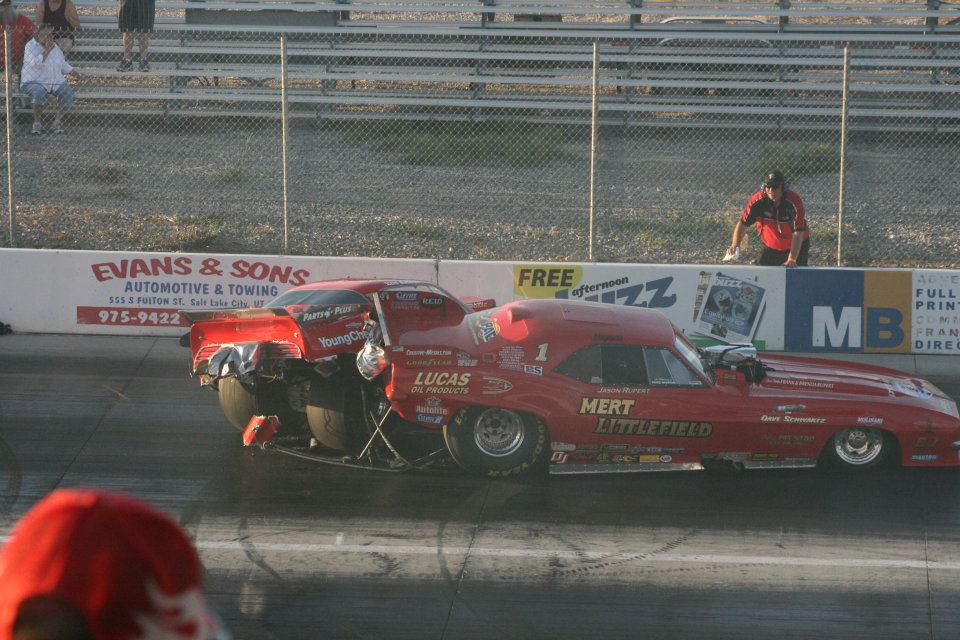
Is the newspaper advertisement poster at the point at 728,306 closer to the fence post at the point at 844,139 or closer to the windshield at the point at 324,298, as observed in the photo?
the fence post at the point at 844,139

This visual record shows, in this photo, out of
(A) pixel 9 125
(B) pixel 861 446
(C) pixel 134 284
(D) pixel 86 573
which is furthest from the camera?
(A) pixel 9 125

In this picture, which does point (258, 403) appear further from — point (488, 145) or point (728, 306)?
point (488, 145)

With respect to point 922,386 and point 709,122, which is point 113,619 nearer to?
point 922,386

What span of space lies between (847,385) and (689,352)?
4.11 ft

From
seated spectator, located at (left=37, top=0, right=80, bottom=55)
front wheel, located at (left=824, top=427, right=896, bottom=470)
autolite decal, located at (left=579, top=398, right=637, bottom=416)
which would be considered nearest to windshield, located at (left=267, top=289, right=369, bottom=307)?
autolite decal, located at (left=579, top=398, right=637, bottom=416)

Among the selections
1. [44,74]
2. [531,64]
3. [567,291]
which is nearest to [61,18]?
[44,74]

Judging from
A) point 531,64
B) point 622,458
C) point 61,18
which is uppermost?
point 61,18

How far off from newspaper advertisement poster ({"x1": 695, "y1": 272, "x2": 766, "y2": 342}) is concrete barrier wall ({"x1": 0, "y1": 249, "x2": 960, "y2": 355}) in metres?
0.01

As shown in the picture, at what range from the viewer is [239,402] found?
9.07 metres

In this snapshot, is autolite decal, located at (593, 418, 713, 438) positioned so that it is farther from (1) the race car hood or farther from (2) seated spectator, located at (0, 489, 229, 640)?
(2) seated spectator, located at (0, 489, 229, 640)

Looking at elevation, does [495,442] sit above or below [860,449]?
above

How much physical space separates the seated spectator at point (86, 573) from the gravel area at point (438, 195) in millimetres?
12823

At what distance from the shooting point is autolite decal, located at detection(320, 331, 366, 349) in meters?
8.49

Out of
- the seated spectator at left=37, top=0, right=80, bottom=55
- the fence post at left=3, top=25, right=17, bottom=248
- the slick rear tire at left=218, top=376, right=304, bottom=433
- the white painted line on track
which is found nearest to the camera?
the white painted line on track
